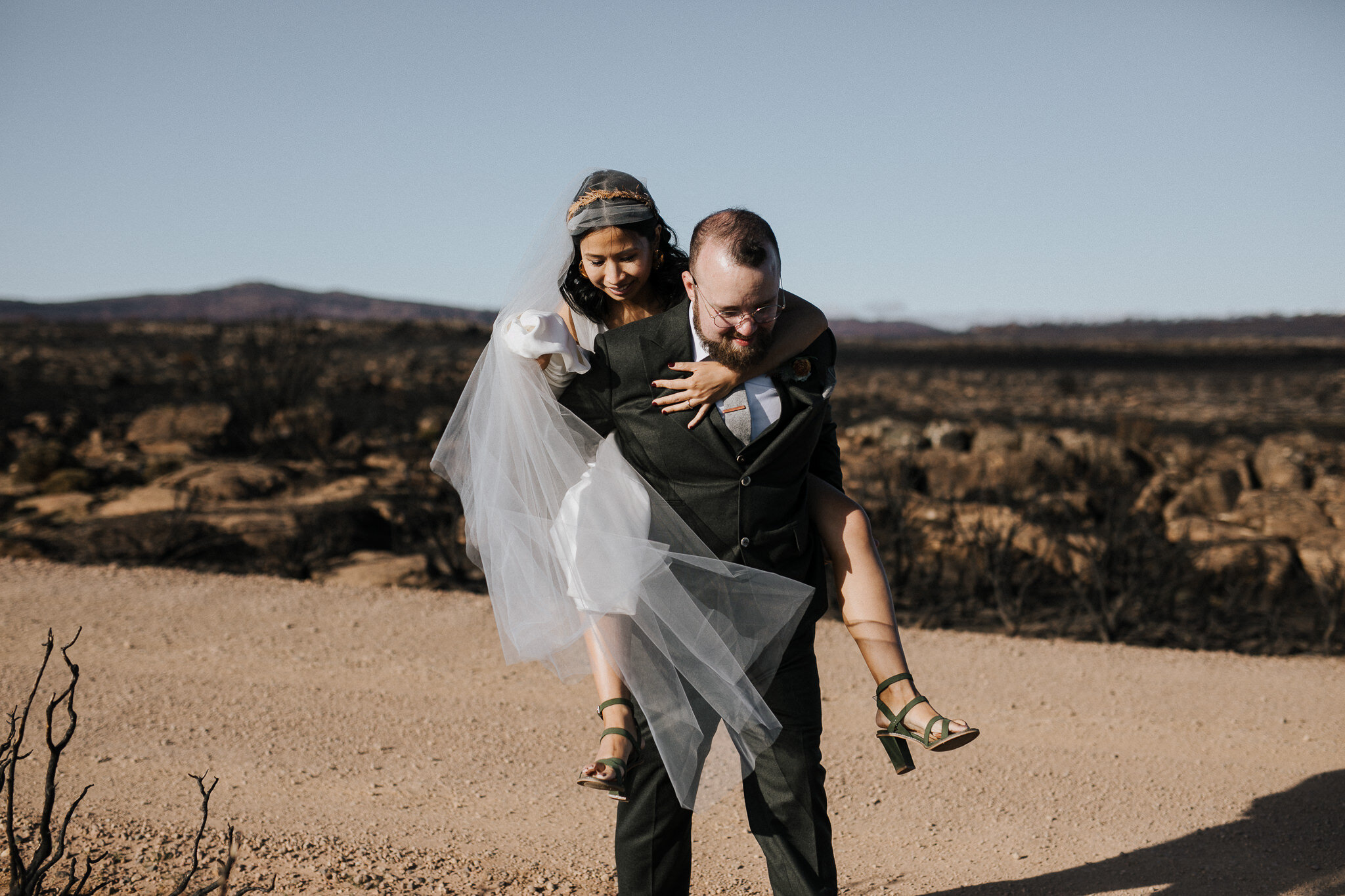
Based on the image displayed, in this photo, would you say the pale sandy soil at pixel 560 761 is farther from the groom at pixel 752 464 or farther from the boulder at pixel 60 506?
the boulder at pixel 60 506

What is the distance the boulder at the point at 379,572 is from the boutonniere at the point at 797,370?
5692 mm

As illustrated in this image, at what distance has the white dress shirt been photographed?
2.42 metres

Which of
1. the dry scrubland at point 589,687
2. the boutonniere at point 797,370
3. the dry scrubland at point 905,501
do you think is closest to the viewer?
the boutonniere at point 797,370

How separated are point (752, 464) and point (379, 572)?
617 centimetres

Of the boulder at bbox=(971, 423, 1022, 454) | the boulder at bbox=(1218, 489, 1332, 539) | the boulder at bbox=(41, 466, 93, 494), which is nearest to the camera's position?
the boulder at bbox=(1218, 489, 1332, 539)

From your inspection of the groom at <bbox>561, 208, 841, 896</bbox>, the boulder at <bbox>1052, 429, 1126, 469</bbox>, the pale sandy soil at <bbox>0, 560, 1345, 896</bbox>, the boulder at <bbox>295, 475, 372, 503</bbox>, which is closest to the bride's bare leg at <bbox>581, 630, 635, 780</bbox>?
the groom at <bbox>561, 208, 841, 896</bbox>

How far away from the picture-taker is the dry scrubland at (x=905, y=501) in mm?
7391

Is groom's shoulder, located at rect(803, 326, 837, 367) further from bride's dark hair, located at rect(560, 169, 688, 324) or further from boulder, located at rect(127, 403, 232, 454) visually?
boulder, located at rect(127, 403, 232, 454)

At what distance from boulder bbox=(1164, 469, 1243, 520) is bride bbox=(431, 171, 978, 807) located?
8553mm

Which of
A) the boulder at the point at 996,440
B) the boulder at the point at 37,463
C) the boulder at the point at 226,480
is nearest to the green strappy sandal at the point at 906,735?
the boulder at the point at 226,480

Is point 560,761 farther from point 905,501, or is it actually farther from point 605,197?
point 905,501

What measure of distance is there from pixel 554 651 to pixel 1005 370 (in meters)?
48.1

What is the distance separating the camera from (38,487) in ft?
35.9

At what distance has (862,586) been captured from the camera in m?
2.55
